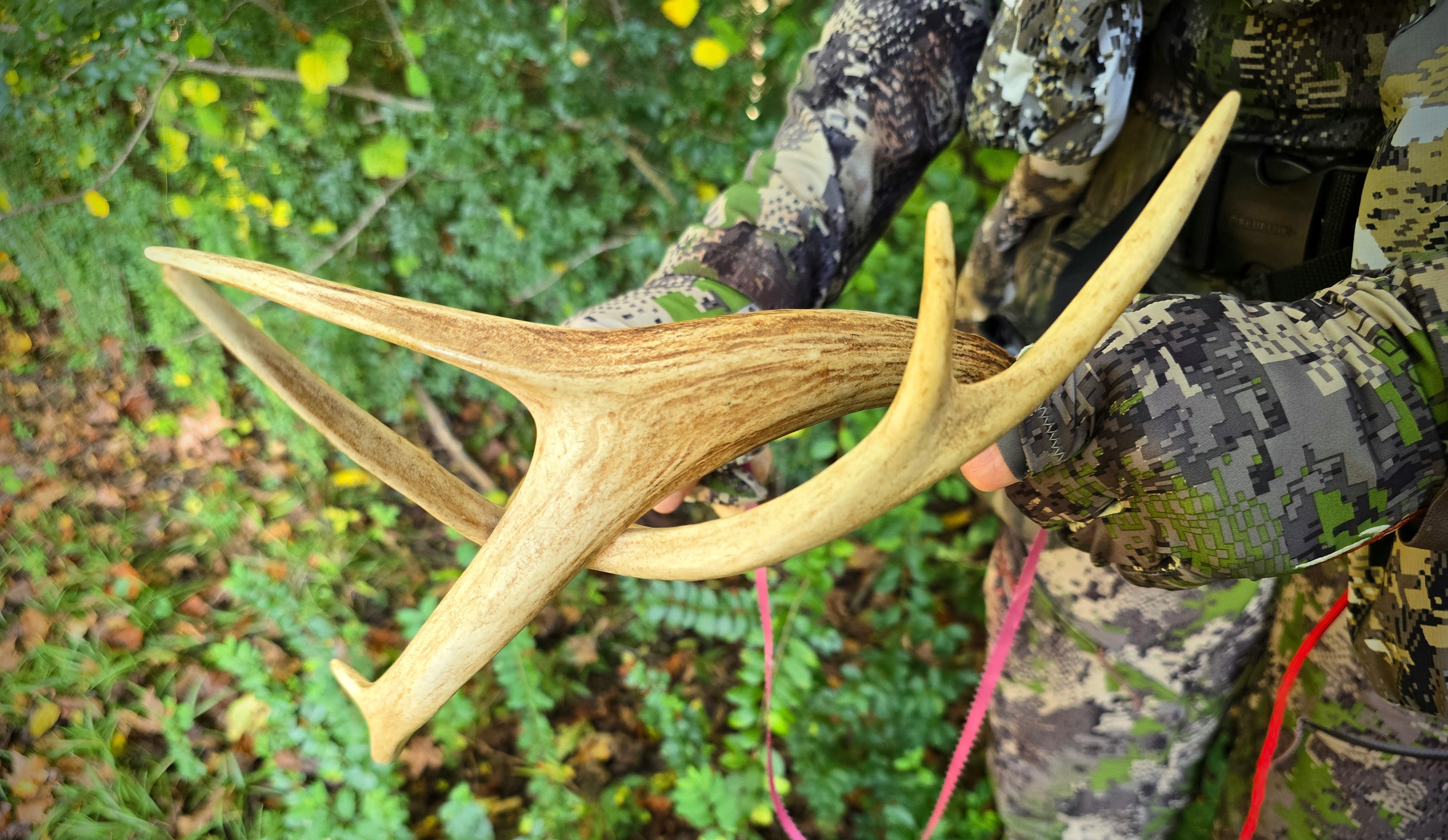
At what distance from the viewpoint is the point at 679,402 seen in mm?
617

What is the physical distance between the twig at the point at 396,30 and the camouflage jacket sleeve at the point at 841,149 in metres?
1.14

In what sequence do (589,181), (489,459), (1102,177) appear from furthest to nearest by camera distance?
(489,459) → (589,181) → (1102,177)

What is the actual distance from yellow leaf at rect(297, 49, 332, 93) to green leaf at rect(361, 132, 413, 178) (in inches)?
6.6

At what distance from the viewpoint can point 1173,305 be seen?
66cm

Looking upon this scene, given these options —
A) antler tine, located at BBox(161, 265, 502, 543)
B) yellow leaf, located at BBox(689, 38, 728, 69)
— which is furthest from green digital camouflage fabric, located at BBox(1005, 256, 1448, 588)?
yellow leaf, located at BBox(689, 38, 728, 69)

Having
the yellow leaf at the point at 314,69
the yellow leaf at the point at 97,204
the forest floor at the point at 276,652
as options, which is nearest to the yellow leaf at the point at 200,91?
the yellow leaf at the point at 314,69

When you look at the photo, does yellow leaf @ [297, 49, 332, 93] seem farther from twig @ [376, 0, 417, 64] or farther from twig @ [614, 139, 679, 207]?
twig @ [614, 139, 679, 207]

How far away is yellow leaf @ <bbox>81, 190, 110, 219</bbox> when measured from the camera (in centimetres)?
149

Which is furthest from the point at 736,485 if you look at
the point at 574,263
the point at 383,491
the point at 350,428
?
the point at 383,491

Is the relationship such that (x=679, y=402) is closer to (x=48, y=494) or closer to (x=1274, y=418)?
(x=1274, y=418)

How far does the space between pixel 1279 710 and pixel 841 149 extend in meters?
1.11

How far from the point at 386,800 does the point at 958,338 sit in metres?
1.75

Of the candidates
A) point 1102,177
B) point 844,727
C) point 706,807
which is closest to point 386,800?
point 706,807

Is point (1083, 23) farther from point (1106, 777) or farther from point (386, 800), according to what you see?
→ point (386, 800)
